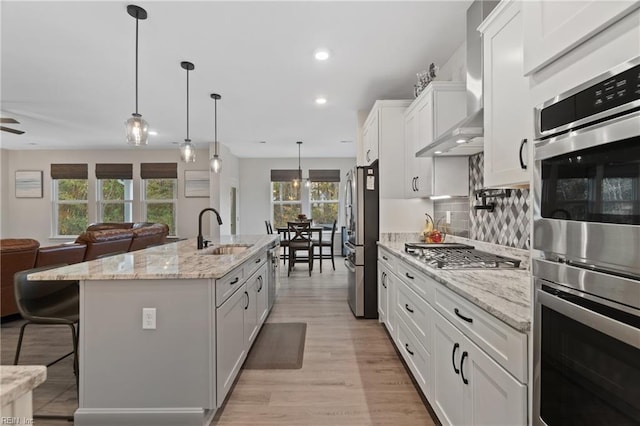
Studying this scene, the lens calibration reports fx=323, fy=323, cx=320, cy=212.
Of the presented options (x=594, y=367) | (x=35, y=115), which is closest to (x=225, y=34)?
(x=594, y=367)

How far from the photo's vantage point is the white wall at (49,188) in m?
7.86

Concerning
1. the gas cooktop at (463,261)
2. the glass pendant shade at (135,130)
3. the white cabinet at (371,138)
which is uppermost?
the white cabinet at (371,138)

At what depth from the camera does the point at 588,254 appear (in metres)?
0.81

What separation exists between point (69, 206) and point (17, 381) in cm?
920

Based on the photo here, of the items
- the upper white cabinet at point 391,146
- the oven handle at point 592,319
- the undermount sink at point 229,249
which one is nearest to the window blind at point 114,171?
the undermount sink at point 229,249

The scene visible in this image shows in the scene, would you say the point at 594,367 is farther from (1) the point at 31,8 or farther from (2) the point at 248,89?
(2) the point at 248,89

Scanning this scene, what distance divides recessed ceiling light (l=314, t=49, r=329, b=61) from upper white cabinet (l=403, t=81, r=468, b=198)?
96cm

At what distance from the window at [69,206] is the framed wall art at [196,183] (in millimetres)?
2478

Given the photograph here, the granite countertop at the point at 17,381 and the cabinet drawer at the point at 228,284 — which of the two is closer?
the granite countertop at the point at 17,381

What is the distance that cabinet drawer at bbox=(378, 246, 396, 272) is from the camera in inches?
114

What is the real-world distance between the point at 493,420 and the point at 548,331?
0.49m

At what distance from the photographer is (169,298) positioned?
185 cm

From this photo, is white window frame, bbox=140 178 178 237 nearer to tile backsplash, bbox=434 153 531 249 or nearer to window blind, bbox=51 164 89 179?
window blind, bbox=51 164 89 179

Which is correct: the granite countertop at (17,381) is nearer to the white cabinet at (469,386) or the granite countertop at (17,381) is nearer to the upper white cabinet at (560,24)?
the white cabinet at (469,386)
